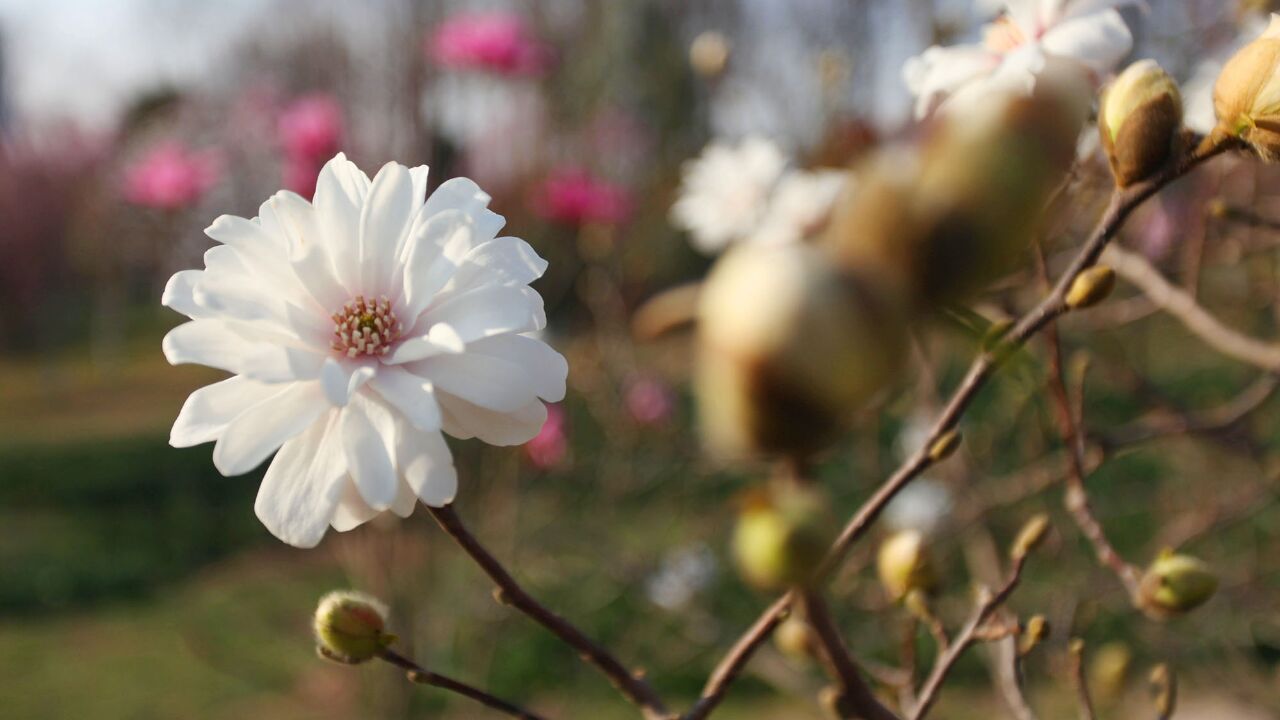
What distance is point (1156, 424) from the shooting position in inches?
36.0

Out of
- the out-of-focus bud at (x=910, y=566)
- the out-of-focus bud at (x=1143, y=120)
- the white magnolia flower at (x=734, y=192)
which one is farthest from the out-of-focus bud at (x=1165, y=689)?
the white magnolia flower at (x=734, y=192)

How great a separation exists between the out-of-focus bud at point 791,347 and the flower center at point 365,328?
1.47 feet

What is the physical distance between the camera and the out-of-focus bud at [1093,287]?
15.4 inches

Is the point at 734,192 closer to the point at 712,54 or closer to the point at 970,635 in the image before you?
the point at 712,54

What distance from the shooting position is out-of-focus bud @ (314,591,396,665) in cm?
54

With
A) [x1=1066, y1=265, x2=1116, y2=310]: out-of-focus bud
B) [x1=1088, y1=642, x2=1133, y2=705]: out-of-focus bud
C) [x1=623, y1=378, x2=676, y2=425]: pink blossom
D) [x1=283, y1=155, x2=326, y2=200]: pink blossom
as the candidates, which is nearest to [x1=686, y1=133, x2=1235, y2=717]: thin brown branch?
[x1=1066, y1=265, x2=1116, y2=310]: out-of-focus bud

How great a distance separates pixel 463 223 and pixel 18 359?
10823mm

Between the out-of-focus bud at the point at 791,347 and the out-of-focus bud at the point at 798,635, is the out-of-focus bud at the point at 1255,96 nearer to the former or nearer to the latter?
the out-of-focus bud at the point at 791,347

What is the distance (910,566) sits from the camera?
1.96ft

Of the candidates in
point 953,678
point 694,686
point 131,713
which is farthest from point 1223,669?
point 131,713

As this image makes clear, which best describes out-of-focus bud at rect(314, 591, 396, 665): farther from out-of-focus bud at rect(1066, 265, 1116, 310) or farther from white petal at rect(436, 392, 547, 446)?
out-of-focus bud at rect(1066, 265, 1116, 310)

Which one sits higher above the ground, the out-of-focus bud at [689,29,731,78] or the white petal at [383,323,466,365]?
the white petal at [383,323,466,365]

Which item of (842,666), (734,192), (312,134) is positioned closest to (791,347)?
(842,666)

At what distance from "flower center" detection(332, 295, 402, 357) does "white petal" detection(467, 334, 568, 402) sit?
94 millimetres
